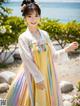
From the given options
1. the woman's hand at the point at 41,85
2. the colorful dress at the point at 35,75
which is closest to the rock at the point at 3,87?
the colorful dress at the point at 35,75

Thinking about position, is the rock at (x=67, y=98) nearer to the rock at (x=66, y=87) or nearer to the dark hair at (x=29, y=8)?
the rock at (x=66, y=87)

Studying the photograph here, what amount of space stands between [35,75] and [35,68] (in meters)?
0.07

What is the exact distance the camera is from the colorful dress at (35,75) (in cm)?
374

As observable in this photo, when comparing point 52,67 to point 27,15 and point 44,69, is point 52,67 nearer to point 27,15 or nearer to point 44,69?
point 44,69

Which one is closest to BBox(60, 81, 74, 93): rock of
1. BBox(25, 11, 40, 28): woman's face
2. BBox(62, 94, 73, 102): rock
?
BBox(62, 94, 73, 102): rock

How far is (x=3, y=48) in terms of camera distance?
820cm

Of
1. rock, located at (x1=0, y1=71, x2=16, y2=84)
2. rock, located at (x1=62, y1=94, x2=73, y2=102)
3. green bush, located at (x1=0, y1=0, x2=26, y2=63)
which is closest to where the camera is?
rock, located at (x1=62, y1=94, x2=73, y2=102)

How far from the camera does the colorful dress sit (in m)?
3.74

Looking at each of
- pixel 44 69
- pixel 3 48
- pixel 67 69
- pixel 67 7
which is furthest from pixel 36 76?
pixel 67 7

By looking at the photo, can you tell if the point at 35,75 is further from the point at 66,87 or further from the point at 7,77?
the point at 7,77

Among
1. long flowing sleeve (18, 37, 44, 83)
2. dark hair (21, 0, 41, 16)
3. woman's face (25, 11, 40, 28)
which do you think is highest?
dark hair (21, 0, 41, 16)

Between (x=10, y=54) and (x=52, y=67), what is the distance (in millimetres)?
4690

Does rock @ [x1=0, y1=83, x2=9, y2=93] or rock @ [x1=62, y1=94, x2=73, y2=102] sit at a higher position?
rock @ [x1=62, y1=94, x2=73, y2=102]

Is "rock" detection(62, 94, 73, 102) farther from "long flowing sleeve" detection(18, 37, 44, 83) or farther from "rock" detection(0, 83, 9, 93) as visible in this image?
"long flowing sleeve" detection(18, 37, 44, 83)
